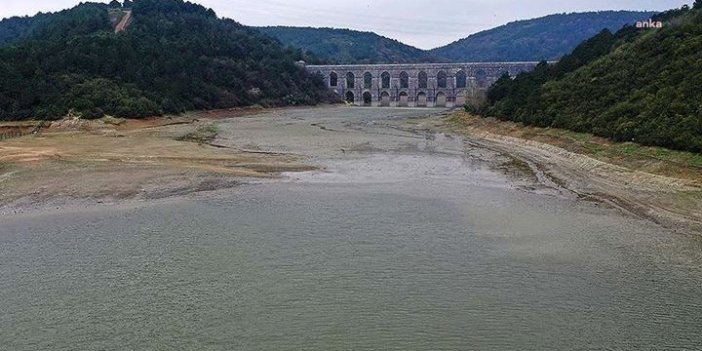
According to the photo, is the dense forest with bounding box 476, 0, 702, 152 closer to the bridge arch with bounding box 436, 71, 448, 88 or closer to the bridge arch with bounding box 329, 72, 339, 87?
the bridge arch with bounding box 436, 71, 448, 88

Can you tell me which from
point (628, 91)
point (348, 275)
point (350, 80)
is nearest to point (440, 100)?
point (350, 80)

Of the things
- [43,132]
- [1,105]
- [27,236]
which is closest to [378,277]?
[27,236]

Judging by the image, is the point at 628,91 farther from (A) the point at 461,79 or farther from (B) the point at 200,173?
(A) the point at 461,79

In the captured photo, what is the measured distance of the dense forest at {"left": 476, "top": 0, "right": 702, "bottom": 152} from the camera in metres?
31.7

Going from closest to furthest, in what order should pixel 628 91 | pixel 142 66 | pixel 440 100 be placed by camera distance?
1. pixel 628 91
2. pixel 142 66
3. pixel 440 100

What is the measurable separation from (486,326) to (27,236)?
14.1 m

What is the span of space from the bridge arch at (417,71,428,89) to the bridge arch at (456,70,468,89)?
Answer: 789cm

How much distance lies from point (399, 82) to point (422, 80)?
19.9 ft

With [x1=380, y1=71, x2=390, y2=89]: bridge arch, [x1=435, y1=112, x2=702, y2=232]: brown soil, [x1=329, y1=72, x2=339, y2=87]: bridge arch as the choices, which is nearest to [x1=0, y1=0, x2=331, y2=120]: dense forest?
[x1=329, y1=72, x2=339, y2=87]: bridge arch

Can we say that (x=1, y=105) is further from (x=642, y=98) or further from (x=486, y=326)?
(x=486, y=326)

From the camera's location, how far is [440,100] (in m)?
152

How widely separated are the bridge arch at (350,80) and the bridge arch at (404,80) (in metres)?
12.1

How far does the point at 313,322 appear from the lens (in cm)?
1228

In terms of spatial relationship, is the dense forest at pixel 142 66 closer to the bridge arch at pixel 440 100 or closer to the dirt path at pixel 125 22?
the dirt path at pixel 125 22
